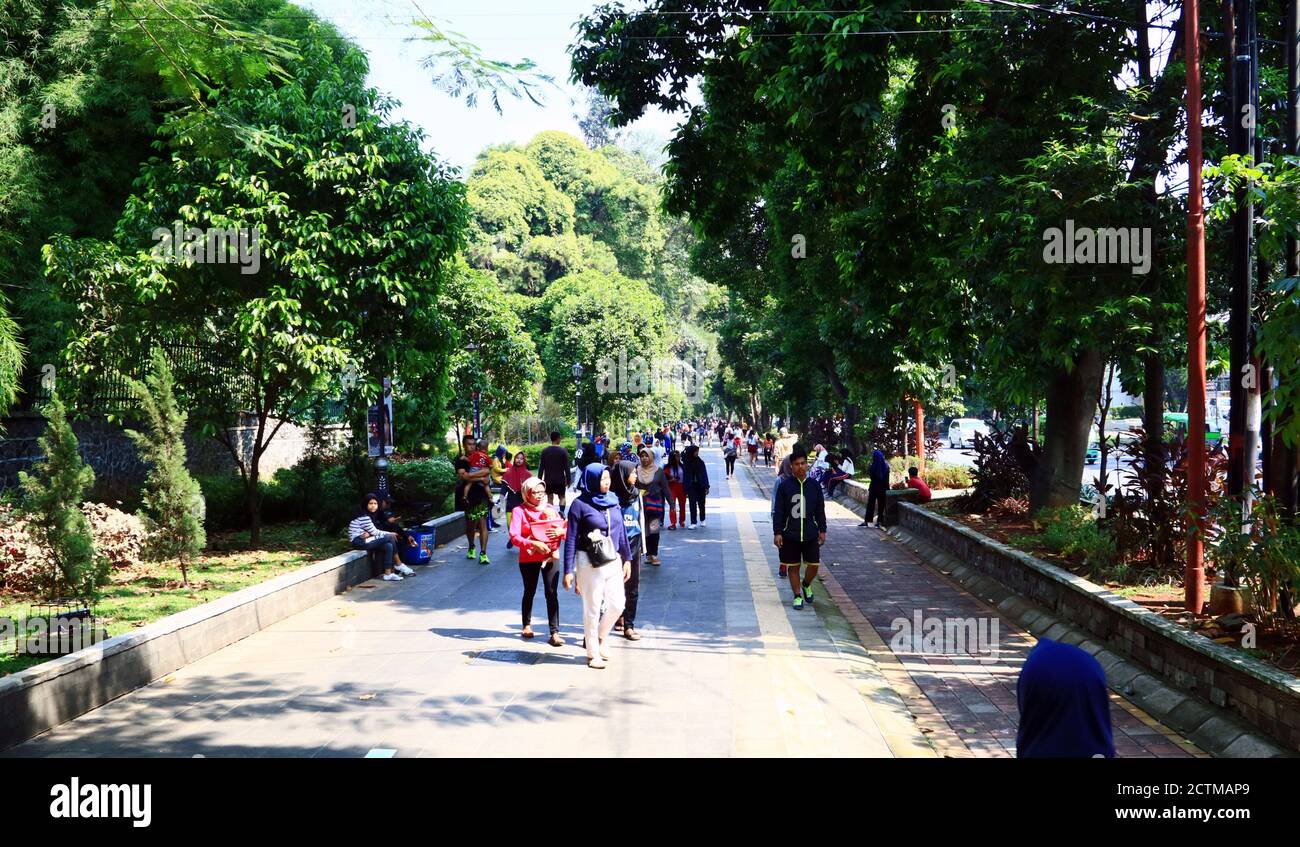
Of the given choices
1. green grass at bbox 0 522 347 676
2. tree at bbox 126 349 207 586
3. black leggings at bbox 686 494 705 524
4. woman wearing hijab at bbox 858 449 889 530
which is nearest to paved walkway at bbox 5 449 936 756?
green grass at bbox 0 522 347 676

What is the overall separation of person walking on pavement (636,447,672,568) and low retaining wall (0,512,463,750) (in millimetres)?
4733

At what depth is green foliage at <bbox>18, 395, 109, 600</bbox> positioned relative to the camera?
8320 mm

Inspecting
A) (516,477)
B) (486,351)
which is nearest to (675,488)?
(516,477)

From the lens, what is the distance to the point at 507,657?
8570 millimetres

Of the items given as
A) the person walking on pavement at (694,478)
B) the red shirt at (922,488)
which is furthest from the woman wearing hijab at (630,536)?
the red shirt at (922,488)

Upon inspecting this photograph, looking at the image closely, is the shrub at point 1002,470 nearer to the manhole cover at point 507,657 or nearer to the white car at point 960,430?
the manhole cover at point 507,657

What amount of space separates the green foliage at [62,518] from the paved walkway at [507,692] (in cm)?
120

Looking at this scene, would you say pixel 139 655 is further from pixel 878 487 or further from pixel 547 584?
pixel 878 487

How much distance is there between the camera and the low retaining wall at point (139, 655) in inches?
252

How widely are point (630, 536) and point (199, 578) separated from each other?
211 inches

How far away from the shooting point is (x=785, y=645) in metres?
9.24

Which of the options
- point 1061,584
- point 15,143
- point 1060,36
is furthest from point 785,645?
point 15,143

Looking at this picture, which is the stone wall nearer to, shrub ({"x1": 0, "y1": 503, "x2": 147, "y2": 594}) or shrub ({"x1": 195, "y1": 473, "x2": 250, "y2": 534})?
shrub ({"x1": 195, "y1": 473, "x2": 250, "y2": 534})

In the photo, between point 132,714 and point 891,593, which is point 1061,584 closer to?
point 891,593
